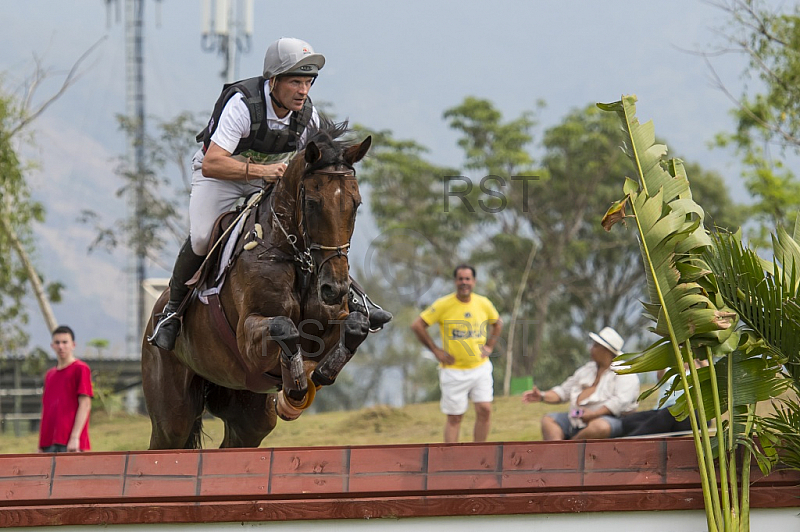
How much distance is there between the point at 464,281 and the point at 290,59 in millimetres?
4182

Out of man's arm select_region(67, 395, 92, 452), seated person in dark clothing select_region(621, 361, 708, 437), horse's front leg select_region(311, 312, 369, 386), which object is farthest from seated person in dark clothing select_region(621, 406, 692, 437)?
man's arm select_region(67, 395, 92, 452)

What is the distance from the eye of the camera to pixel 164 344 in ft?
17.5

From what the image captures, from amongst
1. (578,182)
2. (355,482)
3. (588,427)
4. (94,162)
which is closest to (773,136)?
(588,427)

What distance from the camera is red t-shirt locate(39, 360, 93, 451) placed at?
7.36 m

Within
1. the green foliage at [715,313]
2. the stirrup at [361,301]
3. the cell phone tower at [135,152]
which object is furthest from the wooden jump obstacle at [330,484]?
the cell phone tower at [135,152]

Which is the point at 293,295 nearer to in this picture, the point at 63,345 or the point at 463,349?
the point at 63,345

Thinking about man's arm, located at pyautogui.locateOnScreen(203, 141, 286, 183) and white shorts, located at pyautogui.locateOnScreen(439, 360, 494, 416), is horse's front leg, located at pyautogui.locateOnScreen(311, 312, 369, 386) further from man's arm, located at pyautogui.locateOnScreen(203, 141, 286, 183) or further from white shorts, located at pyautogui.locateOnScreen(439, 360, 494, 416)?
white shorts, located at pyautogui.locateOnScreen(439, 360, 494, 416)

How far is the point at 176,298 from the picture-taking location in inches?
214

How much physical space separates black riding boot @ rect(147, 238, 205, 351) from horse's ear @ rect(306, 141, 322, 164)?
1.08 meters

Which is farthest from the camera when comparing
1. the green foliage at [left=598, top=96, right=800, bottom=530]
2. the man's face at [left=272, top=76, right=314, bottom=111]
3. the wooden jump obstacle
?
the man's face at [left=272, top=76, right=314, bottom=111]

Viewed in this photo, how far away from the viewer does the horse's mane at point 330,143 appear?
4.68 metres

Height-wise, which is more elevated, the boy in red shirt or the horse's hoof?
the horse's hoof

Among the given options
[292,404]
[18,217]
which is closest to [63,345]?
[292,404]

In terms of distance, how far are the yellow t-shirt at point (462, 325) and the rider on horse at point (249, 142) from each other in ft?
12.4
